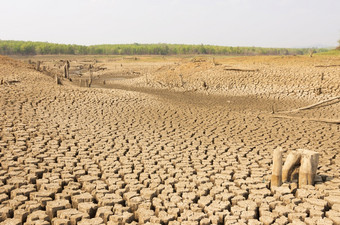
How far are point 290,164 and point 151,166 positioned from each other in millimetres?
2360

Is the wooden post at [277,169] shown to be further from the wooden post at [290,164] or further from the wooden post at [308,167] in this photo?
the wooden post at [308,167]

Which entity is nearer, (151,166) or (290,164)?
(290,164)

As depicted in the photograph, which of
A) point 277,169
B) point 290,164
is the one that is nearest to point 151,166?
point 277,169

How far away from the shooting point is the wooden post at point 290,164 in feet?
15.9

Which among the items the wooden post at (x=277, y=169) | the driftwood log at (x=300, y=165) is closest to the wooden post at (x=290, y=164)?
the driftwood log at (x=300, y=165)

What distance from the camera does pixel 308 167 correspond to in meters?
4.76

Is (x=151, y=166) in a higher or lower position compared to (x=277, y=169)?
lower

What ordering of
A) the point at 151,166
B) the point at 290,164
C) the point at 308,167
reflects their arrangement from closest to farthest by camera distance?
1. the point at 308,167
2. the point at 290,164
3. the point at 151,166

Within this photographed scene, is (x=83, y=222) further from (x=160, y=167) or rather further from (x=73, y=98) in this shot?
(x=73, y=98)

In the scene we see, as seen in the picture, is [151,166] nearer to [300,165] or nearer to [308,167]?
[300,165]

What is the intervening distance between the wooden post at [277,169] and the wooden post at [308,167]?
0.33m

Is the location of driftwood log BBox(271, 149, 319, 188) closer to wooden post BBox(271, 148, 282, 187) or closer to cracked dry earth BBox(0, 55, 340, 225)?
wooden post BBox(271, 148, 282, 187)

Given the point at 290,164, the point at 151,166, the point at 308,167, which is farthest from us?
the point at 151,166

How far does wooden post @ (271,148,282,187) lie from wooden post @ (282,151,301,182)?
0.18 meters
